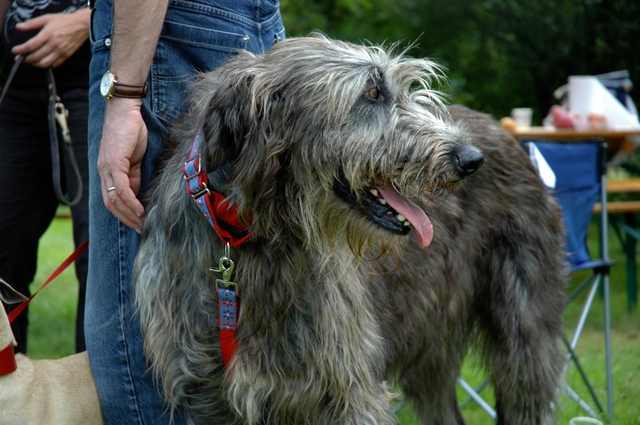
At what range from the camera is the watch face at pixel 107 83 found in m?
3.14

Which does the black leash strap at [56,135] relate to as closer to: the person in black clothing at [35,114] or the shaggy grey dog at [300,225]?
the person in black clothing at [35,114]

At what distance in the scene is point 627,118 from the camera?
848cm

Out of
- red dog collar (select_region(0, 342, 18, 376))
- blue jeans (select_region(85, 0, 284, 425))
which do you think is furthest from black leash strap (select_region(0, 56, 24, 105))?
red dog collar (select_region(0, 342, 18, 376))

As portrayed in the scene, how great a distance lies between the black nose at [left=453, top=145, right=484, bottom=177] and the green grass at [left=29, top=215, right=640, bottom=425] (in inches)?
76.4

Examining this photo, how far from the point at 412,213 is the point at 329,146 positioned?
12.3 inches

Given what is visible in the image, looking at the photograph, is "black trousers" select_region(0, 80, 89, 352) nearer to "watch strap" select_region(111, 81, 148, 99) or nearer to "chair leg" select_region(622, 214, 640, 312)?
"watch strap" select_region(111, 81, 148, 99)

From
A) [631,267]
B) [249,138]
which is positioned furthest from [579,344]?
[249,138]

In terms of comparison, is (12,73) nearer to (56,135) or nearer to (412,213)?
(56,135)

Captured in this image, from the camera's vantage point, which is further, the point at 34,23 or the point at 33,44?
the point at 34,23

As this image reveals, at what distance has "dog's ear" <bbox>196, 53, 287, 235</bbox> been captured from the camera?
2838mm

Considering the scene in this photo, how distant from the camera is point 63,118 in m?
4.29

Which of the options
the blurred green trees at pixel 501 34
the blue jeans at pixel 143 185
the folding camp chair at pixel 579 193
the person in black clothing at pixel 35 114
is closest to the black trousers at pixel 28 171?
the person in black clothing at pixel 35 114

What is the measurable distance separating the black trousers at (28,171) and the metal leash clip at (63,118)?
2 centimetres

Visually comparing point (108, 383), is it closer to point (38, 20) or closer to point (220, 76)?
point (220, 76)
